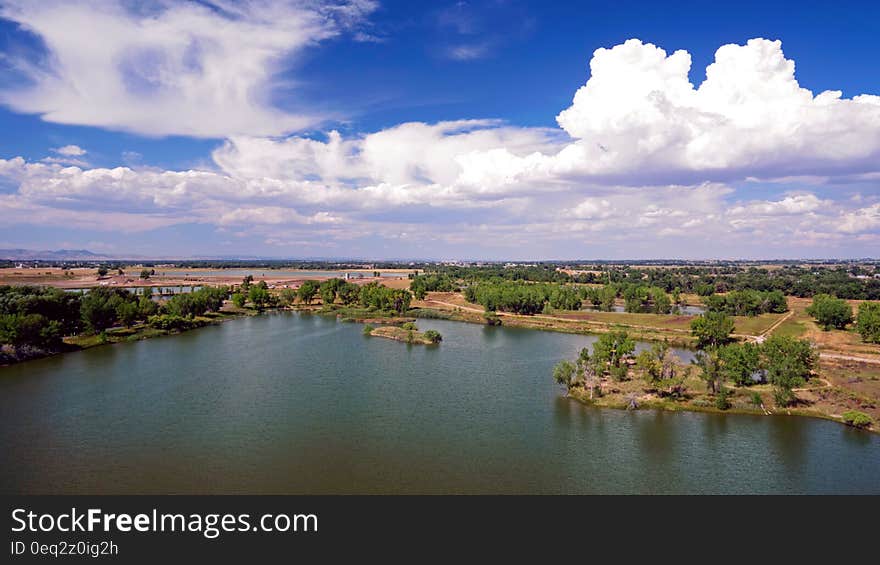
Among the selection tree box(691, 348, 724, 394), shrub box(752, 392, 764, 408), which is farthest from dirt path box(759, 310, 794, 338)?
shrub box(752, 392, 764, 408)

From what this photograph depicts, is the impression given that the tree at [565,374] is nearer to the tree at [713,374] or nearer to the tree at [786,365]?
the tree at [713,374]

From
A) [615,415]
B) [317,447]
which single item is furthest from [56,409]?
[615,415]

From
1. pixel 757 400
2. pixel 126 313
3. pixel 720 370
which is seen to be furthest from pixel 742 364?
pixel 126 313

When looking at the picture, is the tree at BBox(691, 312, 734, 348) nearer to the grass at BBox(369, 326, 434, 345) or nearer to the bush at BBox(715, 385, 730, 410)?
the bush at BBox(715, 385, 730, 410)

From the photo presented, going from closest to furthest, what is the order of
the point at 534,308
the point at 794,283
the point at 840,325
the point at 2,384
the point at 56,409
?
1. the point at 56,409
2. the point at 2,384
3. the point at 840,325
4. the point at 534,308
5. the point at 794,283

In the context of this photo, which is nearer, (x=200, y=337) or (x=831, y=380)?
(x=831, y=380)
